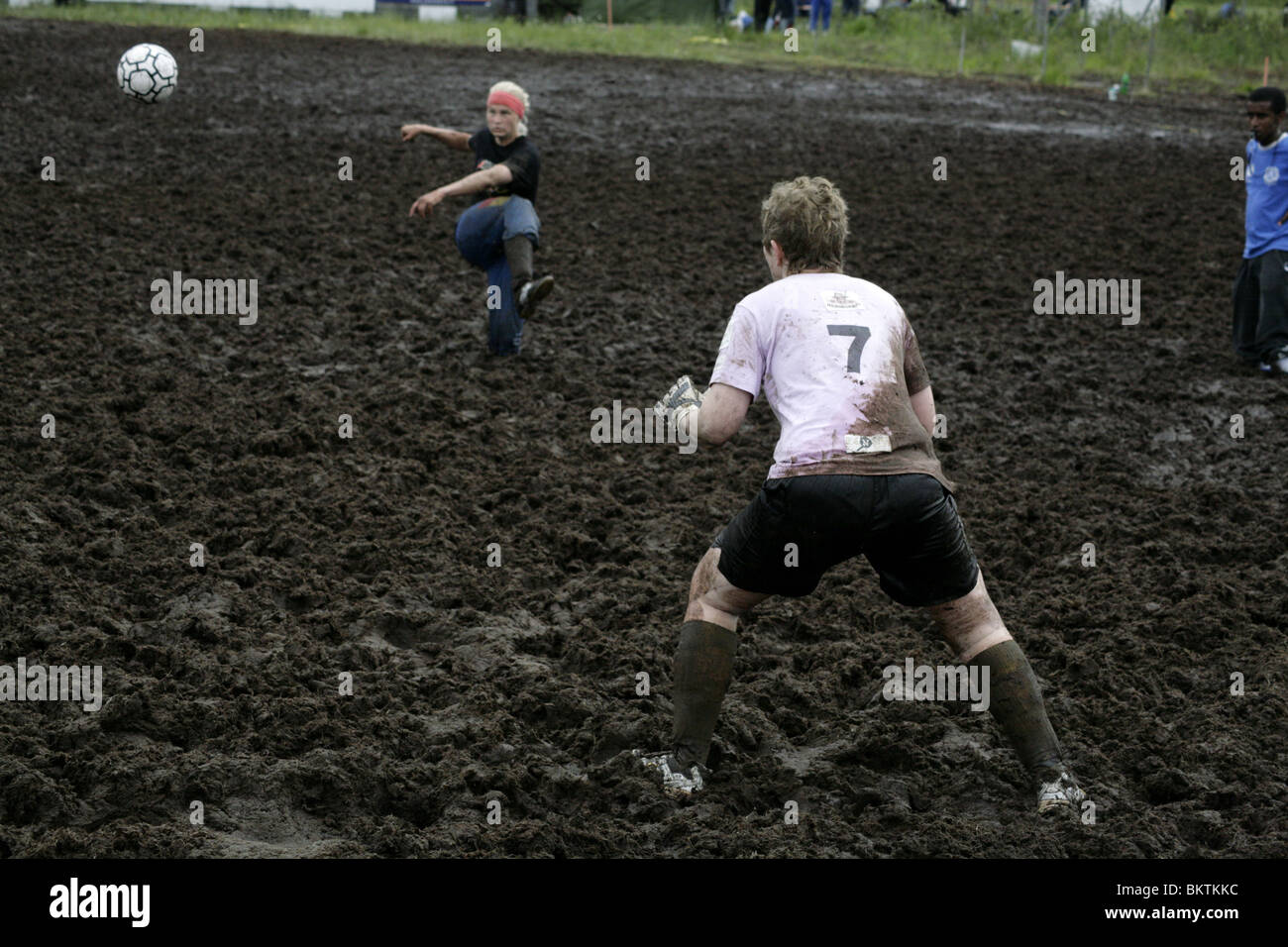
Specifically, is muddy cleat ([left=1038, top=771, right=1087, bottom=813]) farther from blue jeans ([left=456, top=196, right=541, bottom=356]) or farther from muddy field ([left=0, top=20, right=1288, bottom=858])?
blue jeans ([left=456, top=196, right=541, bottom=356])

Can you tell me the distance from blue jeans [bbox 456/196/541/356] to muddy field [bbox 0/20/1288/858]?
1.02 feet

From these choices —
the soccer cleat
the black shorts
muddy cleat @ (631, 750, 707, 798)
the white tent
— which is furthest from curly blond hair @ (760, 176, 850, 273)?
the white tent

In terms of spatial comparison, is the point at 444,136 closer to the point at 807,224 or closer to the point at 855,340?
the point at 807,224

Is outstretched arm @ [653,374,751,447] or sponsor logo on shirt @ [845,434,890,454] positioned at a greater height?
outstretched arm @ [653,374,751,447]

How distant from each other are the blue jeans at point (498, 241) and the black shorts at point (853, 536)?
17.9 feet

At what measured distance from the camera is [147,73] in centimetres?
1377

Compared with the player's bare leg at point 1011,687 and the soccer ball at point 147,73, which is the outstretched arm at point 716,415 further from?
the soccer ball at point 147,73

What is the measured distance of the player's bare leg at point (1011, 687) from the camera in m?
4.72

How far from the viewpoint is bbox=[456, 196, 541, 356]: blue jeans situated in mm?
9773

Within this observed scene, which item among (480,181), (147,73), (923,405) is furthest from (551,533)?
(147,73)

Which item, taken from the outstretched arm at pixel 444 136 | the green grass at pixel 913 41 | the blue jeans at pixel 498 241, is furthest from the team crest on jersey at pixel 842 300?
the green grass at pixel 913 41

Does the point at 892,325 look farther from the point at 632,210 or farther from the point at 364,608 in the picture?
the point at 632,210

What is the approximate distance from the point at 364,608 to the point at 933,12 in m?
30.7

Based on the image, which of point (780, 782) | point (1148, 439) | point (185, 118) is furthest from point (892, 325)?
point (185, 118)
